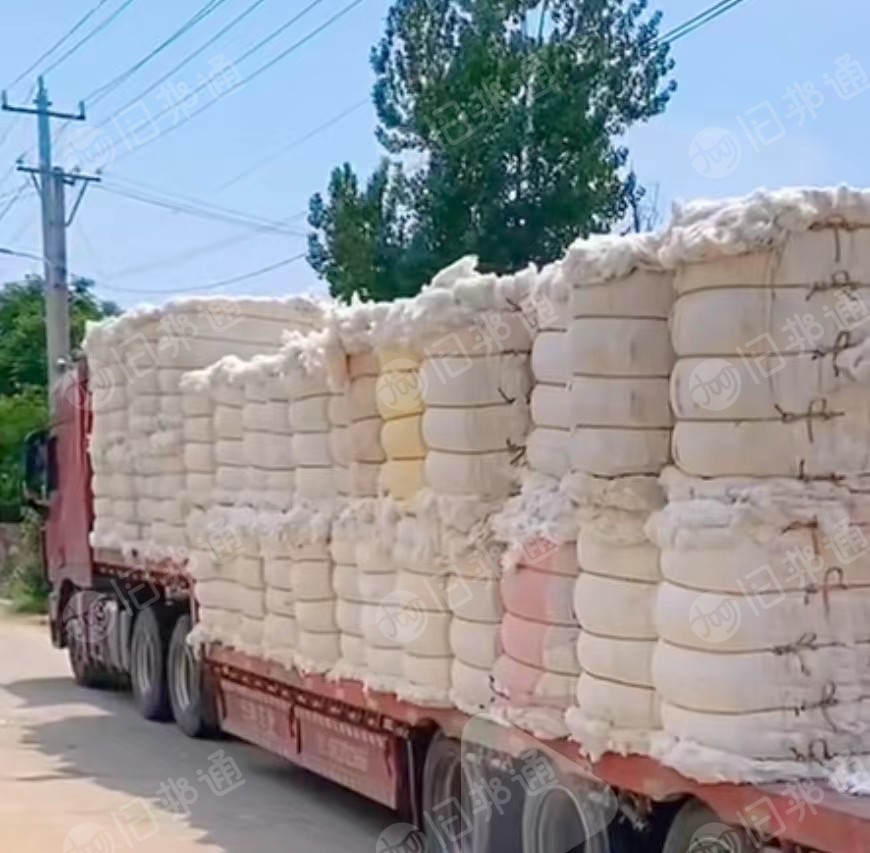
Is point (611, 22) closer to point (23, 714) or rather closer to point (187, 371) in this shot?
point (187, 371)

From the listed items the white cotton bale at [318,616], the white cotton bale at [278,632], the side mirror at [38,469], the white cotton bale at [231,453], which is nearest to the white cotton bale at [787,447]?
the white cotton bale at [318,616]

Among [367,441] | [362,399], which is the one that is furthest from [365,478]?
[362,399]

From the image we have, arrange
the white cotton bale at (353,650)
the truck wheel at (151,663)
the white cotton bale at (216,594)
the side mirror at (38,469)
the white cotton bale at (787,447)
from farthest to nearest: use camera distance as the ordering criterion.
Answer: the side mirror at (38,469) → the truck wheel at (151,663) → the white cotton bale at (216,594) → the white cotton bale at (353,650) → the white cotton bale at (787,447)

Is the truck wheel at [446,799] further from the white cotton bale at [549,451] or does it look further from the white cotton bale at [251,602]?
the white cotton bale at [251,602]

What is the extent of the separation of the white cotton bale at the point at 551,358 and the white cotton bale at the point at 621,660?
0.99 m

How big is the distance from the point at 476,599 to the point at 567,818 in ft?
3.08

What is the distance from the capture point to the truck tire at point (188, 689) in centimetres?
1048

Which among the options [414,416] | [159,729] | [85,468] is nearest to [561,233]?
[85,468]

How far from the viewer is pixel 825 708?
14.4 feet

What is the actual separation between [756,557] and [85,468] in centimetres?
937

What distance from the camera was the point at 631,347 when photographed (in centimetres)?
477

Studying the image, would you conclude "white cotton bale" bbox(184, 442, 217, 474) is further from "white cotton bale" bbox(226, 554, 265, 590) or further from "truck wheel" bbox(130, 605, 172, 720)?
"truck wheel" bbox(130, 605, 172, 720)

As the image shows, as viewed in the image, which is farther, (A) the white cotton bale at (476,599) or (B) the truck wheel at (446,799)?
(B) the truck wheel at (446,799)

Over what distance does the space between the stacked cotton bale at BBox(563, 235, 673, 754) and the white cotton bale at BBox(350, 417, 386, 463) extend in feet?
7.05
